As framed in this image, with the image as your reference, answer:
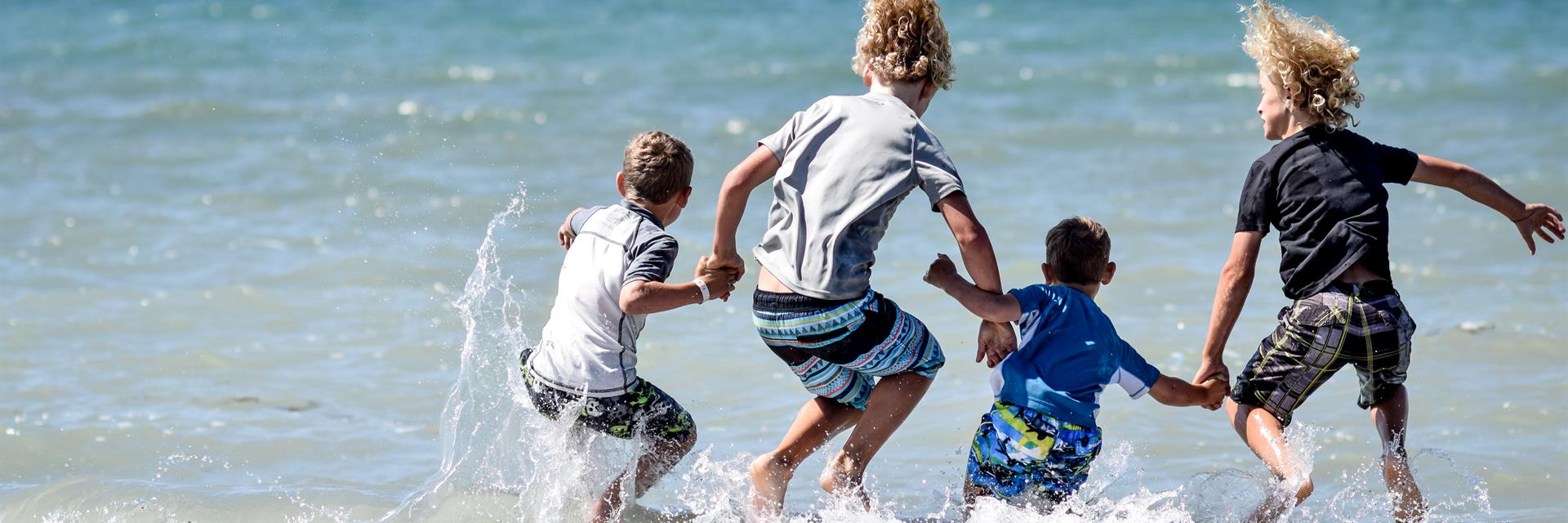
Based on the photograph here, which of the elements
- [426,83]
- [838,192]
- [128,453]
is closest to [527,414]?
[838,192]

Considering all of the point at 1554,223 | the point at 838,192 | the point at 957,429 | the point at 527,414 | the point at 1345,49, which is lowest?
the point at 957,429

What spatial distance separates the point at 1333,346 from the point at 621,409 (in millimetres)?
1853

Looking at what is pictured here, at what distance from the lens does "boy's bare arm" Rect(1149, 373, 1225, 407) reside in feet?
11.5

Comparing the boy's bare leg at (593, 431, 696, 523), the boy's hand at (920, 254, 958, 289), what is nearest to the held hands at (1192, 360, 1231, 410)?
the boy's hand at (920, 254, 958, 289)

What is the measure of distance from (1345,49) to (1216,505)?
1.34 meters

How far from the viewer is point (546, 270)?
21.9ft

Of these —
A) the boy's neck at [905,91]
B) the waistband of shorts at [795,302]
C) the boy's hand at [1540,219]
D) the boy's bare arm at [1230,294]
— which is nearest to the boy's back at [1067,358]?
the boy's bare arm at [1230,294]

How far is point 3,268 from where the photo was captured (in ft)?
22.7

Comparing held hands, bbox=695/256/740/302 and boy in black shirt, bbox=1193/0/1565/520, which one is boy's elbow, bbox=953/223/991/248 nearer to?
held hands, bbox=695/256/740/302

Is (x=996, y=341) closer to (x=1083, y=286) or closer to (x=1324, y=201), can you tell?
(x=1083, y=286)

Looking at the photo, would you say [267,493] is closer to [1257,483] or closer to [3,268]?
[1257,483]

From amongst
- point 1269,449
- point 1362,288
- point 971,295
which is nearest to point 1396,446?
point 1269,449

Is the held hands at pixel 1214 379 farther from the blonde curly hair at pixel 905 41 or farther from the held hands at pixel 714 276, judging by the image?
the held hands at pixel 714 276

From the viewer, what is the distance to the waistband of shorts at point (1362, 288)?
348 cm
